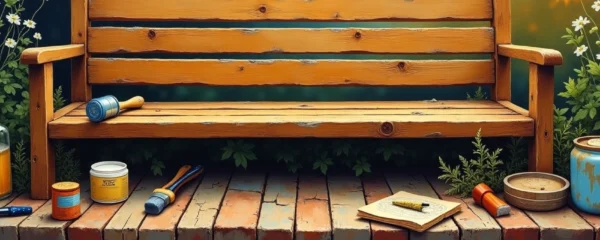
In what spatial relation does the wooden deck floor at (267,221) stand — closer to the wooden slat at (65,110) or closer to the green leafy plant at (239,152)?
the green leafy plant at (239,152)

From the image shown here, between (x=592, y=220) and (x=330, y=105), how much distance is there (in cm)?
137

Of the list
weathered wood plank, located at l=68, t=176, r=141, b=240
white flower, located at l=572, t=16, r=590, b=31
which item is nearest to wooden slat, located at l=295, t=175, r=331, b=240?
weathered wood plank, located at l=68, t=176, r=141, b=240

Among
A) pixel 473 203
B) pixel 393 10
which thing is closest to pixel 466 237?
pixel 473 203

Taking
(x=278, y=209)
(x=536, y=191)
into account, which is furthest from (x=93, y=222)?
(x=536, y=191)

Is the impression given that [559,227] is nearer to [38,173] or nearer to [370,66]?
Answer: [370,66]

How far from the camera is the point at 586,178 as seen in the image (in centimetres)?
322

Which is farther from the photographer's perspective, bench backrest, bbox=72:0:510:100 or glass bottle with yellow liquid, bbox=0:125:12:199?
bench backrest, bbox=72:0:510:100

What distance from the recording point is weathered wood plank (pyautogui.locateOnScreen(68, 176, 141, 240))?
3.03 meters

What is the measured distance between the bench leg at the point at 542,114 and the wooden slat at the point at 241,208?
4.08 ft

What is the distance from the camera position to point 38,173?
3.39 metres

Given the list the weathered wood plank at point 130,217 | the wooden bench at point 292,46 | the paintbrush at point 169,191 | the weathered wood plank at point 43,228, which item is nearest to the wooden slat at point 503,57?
the wooden bench at point 292,46

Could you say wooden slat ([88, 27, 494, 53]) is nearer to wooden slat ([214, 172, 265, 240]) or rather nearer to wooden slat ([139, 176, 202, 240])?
wooden slat ([214, 172, 265, 240])

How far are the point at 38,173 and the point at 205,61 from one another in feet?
3.37

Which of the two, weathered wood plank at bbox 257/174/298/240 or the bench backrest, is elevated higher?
the bench backrest
